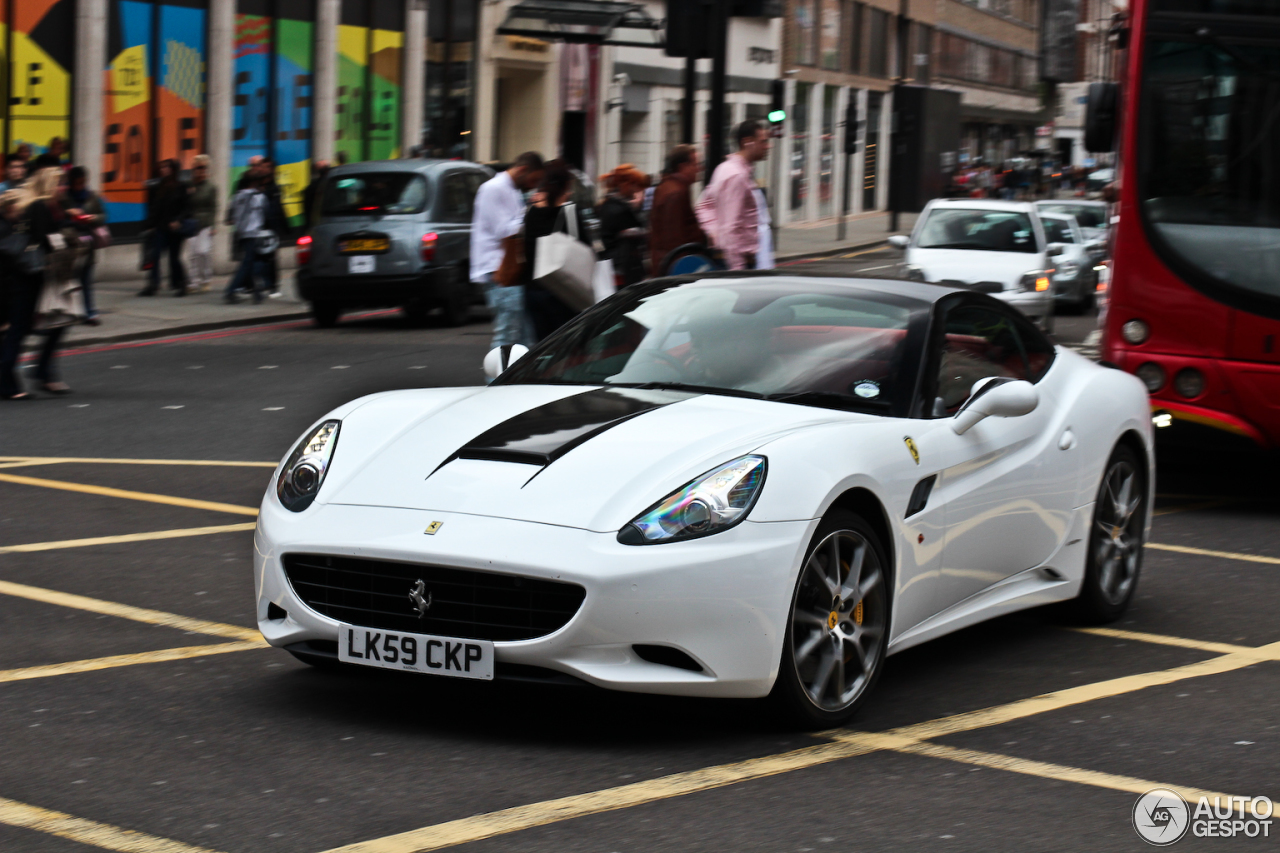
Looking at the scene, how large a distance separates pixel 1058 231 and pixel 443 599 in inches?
842

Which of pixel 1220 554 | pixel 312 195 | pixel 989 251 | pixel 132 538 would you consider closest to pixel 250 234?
pixel 312 195

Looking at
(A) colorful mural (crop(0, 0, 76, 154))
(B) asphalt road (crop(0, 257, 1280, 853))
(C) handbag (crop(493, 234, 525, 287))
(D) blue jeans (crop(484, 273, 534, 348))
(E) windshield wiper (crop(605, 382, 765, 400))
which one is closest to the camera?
(B) asphalt road (crop(0, 257, 1280, 853))

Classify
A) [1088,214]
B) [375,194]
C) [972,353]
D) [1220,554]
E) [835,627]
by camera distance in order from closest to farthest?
[835,627] → [972,353] → [1220,554] → [375,194] → [1088,214]

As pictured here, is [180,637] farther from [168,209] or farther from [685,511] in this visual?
[168,209]

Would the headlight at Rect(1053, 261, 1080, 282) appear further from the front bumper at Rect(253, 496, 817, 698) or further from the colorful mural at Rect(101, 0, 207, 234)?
the front bumper at Rect(253, 496, 817, 698)

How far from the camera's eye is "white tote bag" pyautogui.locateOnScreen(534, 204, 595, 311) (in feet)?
35.8

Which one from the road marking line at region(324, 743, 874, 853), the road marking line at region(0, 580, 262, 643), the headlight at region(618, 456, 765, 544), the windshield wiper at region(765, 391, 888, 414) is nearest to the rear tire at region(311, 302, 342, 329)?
the road marking line at region(0, 580, 262, 643)

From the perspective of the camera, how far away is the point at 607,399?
219 inches

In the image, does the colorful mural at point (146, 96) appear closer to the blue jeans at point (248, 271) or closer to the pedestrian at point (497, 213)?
the blue jeans at point (248, 271)

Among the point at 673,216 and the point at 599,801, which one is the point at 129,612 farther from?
the point at 673,216

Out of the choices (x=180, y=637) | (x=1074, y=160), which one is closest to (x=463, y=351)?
(x=180, y=637)

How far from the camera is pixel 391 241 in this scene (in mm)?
19172

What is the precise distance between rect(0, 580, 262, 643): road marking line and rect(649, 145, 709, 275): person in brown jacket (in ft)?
23.0

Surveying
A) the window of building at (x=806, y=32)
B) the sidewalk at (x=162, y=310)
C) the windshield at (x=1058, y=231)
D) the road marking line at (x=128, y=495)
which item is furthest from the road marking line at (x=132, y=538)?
the window of building at (x=806, y=32)
